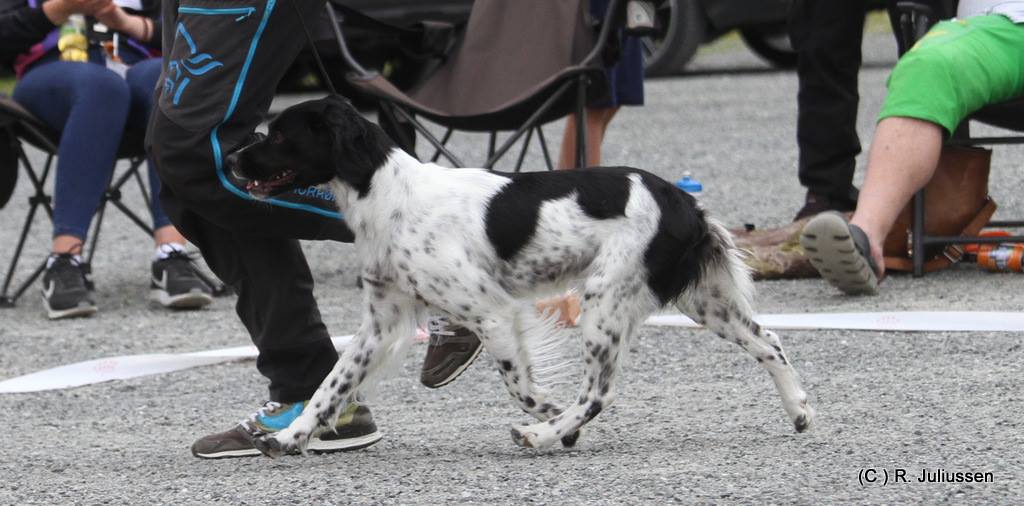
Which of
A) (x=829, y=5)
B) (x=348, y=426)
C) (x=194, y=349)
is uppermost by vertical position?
(x=829, y=5)

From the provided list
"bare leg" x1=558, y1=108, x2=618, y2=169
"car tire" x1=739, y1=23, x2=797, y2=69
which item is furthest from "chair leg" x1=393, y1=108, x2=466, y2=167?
"car tire" x1=739, y1=23, x2=797, y2=69

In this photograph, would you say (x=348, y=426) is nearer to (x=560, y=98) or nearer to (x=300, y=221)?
(x=300, y=221)

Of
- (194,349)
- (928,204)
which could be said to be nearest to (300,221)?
(194,349)

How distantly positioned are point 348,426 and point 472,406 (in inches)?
23.0

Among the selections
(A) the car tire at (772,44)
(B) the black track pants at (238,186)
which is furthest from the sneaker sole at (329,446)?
(A) the car tire at (772,44)

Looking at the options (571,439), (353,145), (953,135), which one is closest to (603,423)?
(571,439)

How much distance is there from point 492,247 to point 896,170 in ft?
7.16

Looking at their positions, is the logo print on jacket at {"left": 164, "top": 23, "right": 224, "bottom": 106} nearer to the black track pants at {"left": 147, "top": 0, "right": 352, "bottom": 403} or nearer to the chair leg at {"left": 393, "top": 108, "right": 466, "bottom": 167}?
the black track pants at {"left": 147, "top": 0, "right": 352, "bottom": 403}

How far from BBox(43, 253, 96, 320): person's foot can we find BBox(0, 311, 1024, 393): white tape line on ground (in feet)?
2.62

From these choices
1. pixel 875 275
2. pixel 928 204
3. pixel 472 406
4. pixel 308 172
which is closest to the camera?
pixel 308 172

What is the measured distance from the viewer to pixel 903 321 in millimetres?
5020

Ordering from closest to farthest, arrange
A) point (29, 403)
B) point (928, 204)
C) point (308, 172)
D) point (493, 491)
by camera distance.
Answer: point (493, 491), point (308, 172), point (29, 403), point (928, 204)

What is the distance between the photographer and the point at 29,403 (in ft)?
15.6

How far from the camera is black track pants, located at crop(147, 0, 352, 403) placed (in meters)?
3.62
